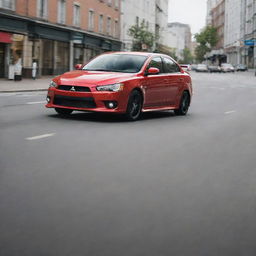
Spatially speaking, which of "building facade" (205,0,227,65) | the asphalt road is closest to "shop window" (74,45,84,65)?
the asphalt road

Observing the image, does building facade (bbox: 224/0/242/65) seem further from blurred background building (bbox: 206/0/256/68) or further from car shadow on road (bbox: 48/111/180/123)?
Result: car shadow on road (bbox: 48/111/180/123)

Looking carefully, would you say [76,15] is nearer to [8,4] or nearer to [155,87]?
[8,4]

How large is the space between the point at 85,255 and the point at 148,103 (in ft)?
30.2

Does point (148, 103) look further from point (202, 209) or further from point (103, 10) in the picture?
point (103, 10)

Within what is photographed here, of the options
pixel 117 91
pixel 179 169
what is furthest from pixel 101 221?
pixel 117 91

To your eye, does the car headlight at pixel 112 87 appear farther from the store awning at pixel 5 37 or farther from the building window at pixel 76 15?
the building window at pixel 76 15

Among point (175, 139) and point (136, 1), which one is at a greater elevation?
point (136, 1)

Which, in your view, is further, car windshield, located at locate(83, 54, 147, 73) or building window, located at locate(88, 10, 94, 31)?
building window, located at locate(88, 10, 94, 31)

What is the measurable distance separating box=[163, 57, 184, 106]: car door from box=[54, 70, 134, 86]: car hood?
1675 mm

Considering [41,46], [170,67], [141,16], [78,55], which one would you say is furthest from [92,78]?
[141,16]

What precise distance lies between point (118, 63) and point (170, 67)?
5.52 ft

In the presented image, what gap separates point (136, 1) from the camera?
223 ft

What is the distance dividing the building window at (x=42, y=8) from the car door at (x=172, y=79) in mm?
24742

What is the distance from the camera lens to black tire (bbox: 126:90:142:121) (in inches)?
465
